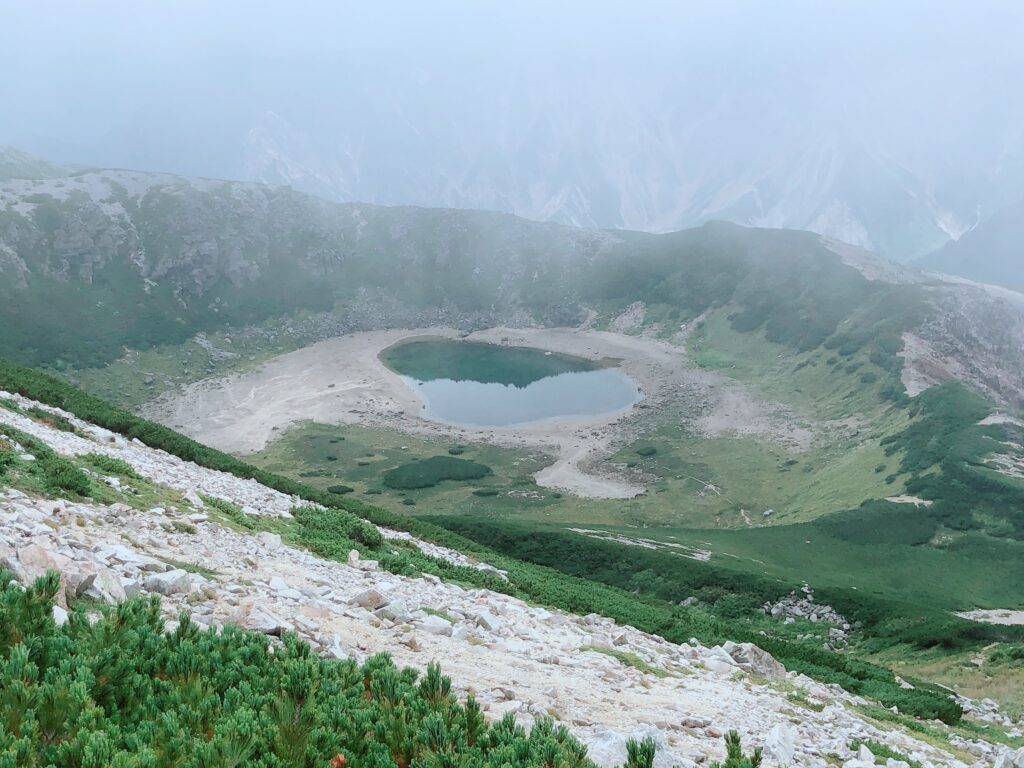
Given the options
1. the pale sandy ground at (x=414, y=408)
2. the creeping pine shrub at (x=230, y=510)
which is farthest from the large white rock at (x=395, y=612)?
the pale sandy ground at (x=414, y=408)

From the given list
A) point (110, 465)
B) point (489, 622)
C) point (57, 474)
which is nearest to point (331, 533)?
point (110, 465)

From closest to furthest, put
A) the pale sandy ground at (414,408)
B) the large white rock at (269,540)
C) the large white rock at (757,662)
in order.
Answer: the large white rock at (757,662), the large white rock at (269,540), the pale sandy ground at (414,408)

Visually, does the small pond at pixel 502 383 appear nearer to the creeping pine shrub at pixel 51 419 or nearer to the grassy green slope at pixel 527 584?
the grassy green slope at pixel 527 584

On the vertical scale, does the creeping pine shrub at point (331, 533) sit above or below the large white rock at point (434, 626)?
below

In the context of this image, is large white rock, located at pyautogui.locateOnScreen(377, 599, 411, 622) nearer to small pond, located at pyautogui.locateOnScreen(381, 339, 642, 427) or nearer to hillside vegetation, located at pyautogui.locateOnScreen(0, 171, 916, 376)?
small pond, located at pyautogui.locateOnScreen(381, 339, 642, 427)

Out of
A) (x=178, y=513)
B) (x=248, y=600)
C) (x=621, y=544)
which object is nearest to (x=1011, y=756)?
(x=248, y=600)

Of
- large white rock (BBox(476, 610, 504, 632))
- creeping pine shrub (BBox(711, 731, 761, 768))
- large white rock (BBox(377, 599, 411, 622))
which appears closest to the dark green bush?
large white rock (BBox(476, 610, 504, 632))

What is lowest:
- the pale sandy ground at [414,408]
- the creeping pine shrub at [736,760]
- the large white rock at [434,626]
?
the pale sandy ground at [414,408]
